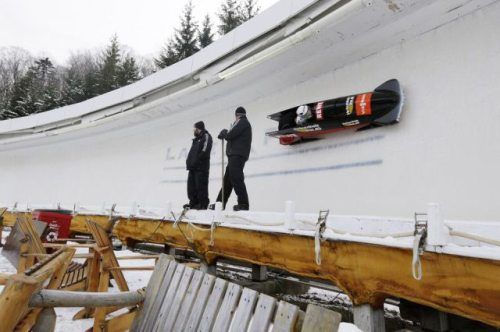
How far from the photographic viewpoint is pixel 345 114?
392cm

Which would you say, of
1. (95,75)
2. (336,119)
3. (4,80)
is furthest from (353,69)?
(4,80)

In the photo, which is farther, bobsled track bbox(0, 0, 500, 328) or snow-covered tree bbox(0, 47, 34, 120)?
snow-covered tree bbox(0, 47, 34, 120)

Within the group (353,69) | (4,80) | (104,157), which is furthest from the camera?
(4,80)

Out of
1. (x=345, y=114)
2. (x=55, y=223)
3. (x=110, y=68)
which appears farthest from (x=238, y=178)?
(x=110, y=68)

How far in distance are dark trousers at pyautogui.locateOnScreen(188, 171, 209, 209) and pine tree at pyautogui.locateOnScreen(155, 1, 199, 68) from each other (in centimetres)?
1694

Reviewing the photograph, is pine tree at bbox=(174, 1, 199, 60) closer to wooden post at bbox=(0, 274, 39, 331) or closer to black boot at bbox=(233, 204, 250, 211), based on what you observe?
black boot at bbox=(233, 204, 250, 211)

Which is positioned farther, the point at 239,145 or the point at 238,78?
the point at 238,78

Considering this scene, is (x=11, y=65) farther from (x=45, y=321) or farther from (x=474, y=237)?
(x=474, y=237)

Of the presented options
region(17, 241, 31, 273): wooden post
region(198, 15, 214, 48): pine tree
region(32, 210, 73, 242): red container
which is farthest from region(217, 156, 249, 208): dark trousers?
region(198, 15, 214, 48): pine tree

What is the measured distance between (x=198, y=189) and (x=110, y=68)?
23.0 meters

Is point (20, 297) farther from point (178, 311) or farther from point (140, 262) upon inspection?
point (140, 262)

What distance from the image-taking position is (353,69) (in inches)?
173

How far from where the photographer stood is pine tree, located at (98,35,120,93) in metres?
23.6

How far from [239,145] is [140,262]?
2777mm
